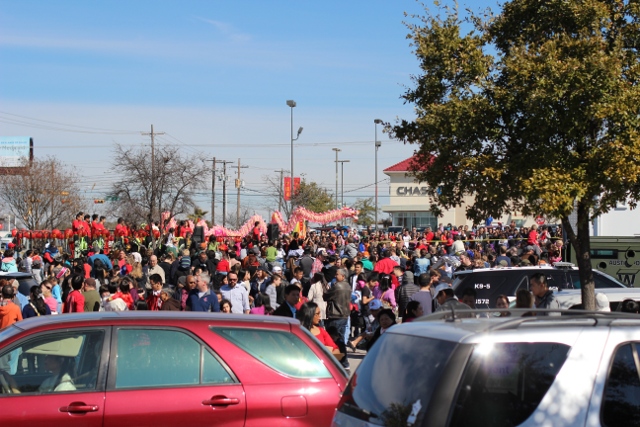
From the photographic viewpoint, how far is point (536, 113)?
10.7m

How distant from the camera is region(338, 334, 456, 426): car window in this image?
408 cm

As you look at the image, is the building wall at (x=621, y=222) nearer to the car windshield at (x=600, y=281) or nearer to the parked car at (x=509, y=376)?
the car windshield at (x=600, y=281)

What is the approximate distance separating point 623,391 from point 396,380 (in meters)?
1.20

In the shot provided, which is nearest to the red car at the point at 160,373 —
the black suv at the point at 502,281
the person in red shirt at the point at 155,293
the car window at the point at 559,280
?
the person in red shirt at the point at 155,293

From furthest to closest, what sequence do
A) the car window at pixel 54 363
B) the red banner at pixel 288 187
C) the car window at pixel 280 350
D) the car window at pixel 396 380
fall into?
the red banner at pixel 288 187
the car window at pixel 280 350
the car window at pixel 54 363
the car window at pixel 396 380

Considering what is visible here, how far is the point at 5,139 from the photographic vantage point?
280 ft

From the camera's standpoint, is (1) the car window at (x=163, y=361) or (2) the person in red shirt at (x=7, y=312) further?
(2) the person in red shirt at (x=7, y=312)

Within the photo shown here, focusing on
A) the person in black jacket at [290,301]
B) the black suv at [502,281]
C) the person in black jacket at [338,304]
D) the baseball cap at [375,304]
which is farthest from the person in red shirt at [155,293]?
the black suv at [502,281]

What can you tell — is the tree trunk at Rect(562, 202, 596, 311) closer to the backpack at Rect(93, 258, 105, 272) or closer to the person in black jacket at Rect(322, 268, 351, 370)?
the person in black jacket at Rect(322, 268, 351, 370)

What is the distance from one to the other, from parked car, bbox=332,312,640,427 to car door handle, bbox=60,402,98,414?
1.97m

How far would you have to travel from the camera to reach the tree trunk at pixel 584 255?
11.4 metres

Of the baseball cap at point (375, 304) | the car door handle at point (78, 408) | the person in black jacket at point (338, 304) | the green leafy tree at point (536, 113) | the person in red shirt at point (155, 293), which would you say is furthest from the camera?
the baseball cap at point (375, 304)

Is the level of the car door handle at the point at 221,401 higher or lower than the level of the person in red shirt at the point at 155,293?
lower

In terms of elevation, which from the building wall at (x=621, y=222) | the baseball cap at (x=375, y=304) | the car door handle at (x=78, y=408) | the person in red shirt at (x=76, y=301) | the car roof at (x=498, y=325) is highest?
the building wall at (x=621, y=222)
